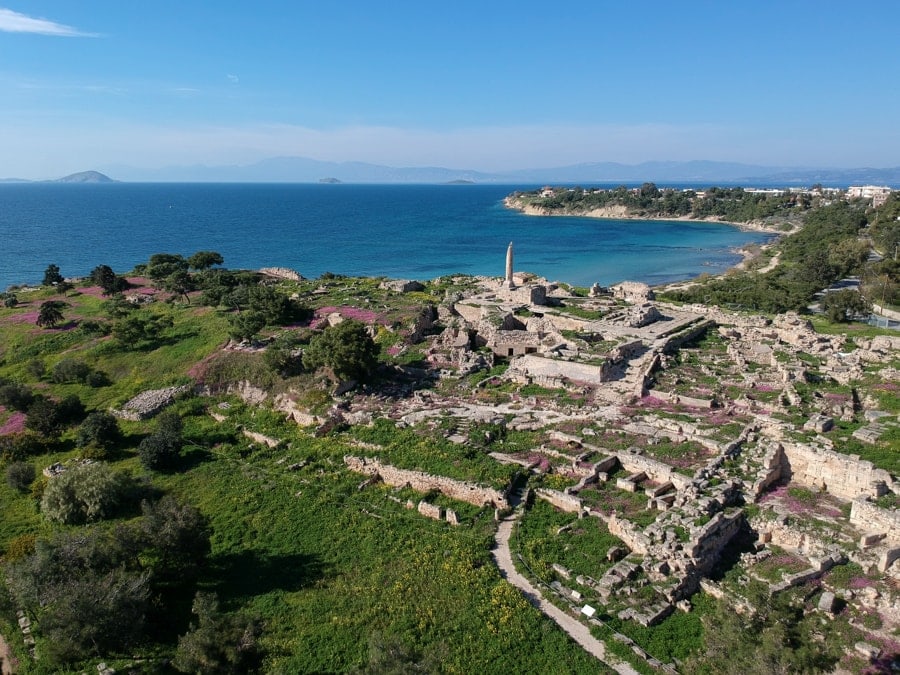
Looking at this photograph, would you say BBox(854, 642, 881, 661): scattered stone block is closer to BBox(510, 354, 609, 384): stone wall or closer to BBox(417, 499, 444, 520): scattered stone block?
BBox(417, 499, 444, 520): scattered stone block

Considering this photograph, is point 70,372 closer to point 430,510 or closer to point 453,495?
point 430,510

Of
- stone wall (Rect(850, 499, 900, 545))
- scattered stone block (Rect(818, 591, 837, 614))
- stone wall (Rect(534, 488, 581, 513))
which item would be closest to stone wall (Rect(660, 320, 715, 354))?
stone wall (Rect(534, 488, 581, 513))

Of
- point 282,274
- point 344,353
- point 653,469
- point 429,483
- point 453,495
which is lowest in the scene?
point 453,495

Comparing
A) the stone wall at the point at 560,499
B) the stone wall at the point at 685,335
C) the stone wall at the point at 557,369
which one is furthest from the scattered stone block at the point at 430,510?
the stone wall at the point at 685,335

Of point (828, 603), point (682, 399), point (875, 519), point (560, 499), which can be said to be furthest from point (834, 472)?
point (560, 499)

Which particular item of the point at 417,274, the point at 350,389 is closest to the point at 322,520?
the point at 350,389

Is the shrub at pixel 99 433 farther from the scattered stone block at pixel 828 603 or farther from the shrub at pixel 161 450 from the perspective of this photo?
the scattered stone block at pixel 828 603
